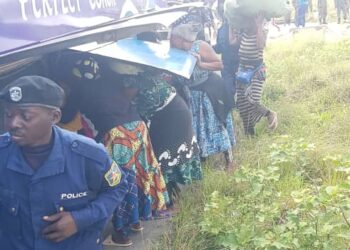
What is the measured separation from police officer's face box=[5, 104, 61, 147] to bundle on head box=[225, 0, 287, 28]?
3009 mm

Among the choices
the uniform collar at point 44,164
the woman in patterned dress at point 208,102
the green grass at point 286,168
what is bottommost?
the green grass at point 286,168

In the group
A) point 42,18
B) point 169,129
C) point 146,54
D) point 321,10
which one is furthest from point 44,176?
point 321,10

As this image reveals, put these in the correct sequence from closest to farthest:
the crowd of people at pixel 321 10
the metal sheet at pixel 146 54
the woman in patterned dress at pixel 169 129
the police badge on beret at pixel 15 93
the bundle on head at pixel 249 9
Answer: the police badge on beret at pixel 15 93 < the metal sheet at pixel 146 54 < the woman in patterned dress at pixel 169 129 < the bundle on head at pixel 249 9 < the crowd of people at pixel 321 10

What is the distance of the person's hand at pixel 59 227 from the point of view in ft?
7.15

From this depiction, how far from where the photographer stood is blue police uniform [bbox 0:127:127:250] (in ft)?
7.13

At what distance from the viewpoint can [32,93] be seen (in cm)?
211

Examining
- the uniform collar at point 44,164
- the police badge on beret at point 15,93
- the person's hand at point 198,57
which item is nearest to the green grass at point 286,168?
the person's hand at point 198,57

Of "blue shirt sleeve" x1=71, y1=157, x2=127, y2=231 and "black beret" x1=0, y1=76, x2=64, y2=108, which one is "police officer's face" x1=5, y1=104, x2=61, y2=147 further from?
"blue shirt sleeve" x1=71, y1=157, x2=127, y2=231

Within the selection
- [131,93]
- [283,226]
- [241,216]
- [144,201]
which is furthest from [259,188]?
[131,93]

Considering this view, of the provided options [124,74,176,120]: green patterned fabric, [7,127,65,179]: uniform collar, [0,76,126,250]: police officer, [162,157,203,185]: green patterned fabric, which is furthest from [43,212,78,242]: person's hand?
[162,157,203,185]: green patterned fabric

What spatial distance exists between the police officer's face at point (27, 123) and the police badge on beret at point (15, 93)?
0.04 meters

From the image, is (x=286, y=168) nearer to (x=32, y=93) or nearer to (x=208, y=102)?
(x=208, y=102)

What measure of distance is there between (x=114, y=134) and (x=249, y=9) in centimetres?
220

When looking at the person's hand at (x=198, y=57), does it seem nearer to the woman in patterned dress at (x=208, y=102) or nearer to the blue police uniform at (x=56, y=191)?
the woman in patterned dress at (x=208, y=102)
